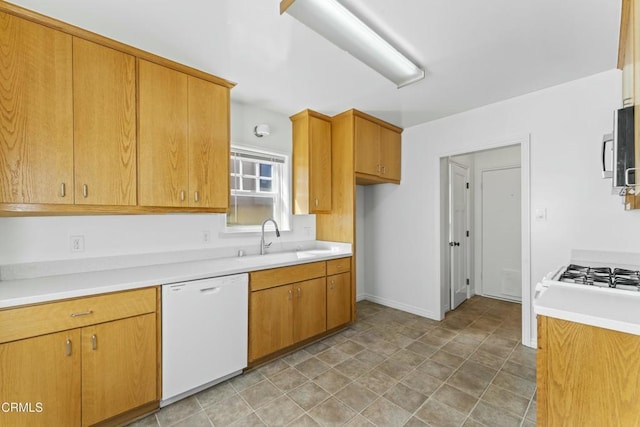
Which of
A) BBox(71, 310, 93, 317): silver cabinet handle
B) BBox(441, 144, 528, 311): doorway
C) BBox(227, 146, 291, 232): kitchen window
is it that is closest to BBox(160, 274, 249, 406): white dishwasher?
BBox(71, 310, 93, 317): silver cabinet handle

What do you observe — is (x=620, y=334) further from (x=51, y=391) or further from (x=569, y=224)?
(x=51, y=391)

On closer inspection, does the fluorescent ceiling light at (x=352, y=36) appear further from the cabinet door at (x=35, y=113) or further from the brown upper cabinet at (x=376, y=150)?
the cabinet door at (x=35, y=113)

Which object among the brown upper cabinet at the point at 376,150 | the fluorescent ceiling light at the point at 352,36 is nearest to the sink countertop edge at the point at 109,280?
the brown upper cabinet at the point at 376,150

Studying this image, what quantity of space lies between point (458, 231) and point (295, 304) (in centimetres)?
267

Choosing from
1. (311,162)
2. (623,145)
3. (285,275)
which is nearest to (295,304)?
(285,275)

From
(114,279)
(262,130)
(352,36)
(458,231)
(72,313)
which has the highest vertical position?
(352,36)

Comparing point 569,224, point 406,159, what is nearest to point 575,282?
point 569,224

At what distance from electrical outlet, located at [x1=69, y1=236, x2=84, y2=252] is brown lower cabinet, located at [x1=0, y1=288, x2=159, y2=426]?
2.07 ft

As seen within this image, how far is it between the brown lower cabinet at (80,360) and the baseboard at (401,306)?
292cm

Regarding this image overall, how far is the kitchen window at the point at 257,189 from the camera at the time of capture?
9.57 feet

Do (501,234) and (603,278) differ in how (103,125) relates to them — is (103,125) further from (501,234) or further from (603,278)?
(501,234)

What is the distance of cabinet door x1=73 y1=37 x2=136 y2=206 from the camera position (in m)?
1.68

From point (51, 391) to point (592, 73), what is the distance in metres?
4.47

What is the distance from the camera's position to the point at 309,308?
264 centimetres
